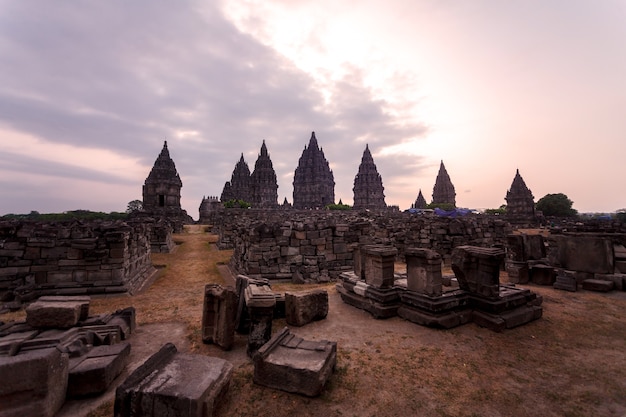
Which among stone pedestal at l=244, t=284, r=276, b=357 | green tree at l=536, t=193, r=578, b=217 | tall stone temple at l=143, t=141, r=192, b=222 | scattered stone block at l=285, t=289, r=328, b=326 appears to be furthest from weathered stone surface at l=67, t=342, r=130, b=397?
green tree at l=536, t=193, r=578, b=217

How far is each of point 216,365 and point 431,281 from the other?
15.1 ft

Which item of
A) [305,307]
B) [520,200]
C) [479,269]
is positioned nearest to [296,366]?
[305,307]

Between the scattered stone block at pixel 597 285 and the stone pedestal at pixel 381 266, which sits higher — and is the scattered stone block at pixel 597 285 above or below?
below

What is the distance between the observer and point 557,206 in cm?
5062

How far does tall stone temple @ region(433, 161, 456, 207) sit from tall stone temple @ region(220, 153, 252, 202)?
42.9 meters

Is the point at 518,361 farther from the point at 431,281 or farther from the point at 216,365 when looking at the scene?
the point at 216,365

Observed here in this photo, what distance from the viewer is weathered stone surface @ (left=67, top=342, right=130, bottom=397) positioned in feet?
11.4

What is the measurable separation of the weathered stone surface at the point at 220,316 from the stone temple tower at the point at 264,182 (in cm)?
5304

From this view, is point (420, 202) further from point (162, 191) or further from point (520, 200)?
point (162, 191)

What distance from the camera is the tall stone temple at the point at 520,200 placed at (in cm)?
4081

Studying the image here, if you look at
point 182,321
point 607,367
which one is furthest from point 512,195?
point 182,321

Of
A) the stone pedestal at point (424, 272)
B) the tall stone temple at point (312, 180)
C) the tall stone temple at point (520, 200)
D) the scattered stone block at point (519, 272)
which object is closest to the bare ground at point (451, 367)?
the stone pedestal at point (424, 272)

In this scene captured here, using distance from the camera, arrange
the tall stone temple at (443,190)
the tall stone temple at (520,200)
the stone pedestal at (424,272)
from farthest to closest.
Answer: the tall stone temple at (443,190), the tall stone temple at (520,200), the stone pedestal at (424,272)

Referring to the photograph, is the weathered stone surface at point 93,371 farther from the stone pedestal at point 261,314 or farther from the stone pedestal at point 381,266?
the stone pedestal at point 381,266
